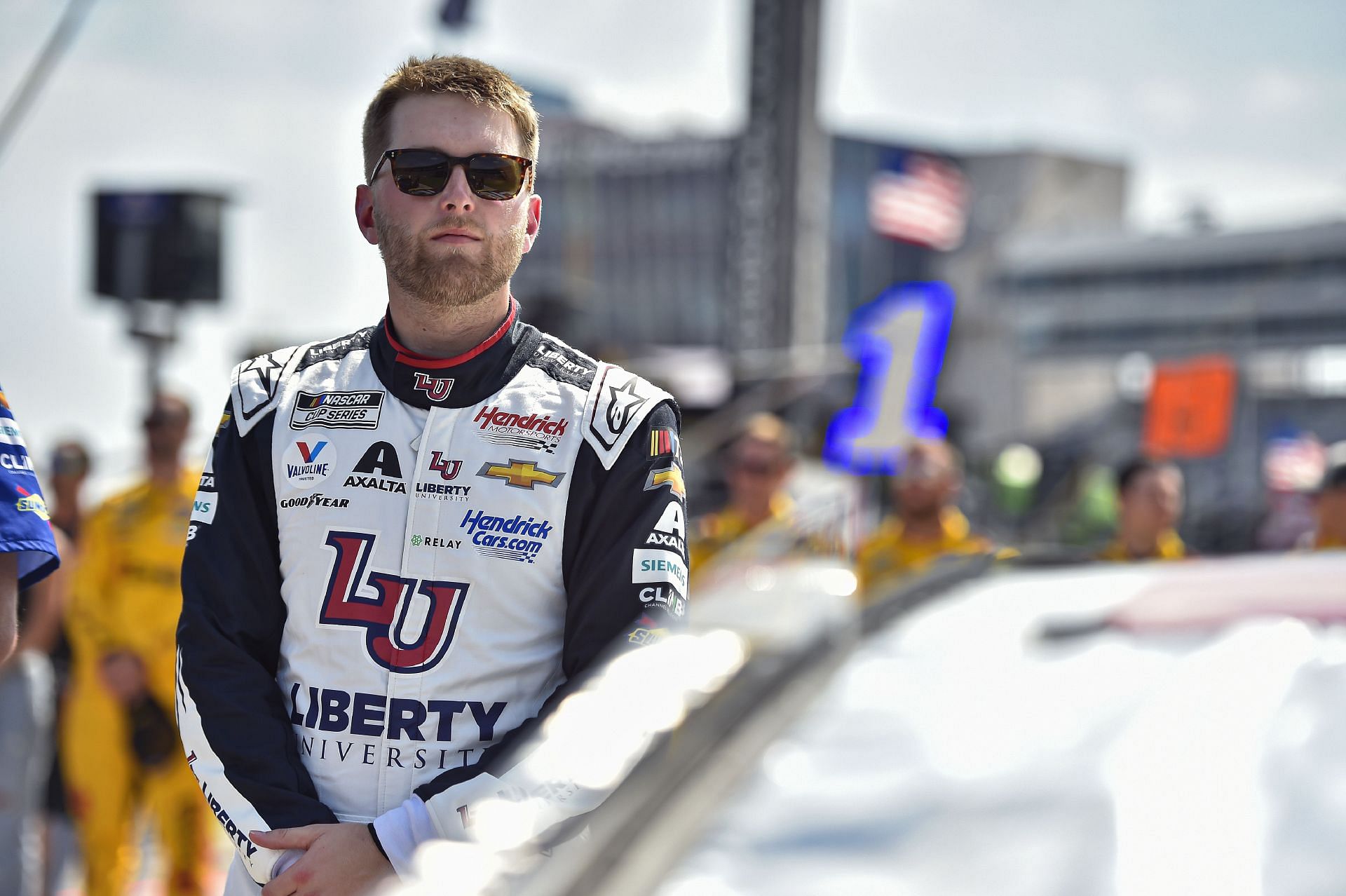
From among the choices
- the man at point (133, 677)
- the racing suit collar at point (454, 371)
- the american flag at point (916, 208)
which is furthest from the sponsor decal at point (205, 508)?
the american flag at point (916, 208)

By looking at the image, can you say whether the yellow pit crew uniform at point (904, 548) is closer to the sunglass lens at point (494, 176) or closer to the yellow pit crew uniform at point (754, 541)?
the yellow pit crew uniform at point (754, 541)

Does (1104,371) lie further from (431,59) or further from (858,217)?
(431,59)

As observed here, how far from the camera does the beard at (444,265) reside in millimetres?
1629

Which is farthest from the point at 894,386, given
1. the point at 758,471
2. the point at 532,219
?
the point at 532,219

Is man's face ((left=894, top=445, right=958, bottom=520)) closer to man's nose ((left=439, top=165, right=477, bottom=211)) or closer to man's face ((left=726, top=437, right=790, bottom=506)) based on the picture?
man's face ((left=726, top=437, right=790, bottom=506))

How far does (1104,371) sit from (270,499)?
29.8 meters

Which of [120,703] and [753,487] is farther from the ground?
[753,487]

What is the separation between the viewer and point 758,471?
5273 mm

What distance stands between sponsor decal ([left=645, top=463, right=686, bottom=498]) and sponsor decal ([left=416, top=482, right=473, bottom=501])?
0.21 m

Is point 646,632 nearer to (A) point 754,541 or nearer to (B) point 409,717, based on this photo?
(B) point 409,717

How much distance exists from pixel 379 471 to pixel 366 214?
0.32 meters

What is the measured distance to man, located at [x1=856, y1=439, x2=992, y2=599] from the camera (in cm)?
494

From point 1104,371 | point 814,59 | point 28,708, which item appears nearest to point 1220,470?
point 1104,371

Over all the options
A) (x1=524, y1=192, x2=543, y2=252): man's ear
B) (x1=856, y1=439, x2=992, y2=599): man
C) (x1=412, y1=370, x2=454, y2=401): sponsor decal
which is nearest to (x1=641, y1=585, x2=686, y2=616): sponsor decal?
(x1=412, y1=370, x2=454, y2=401): sponsor decal
